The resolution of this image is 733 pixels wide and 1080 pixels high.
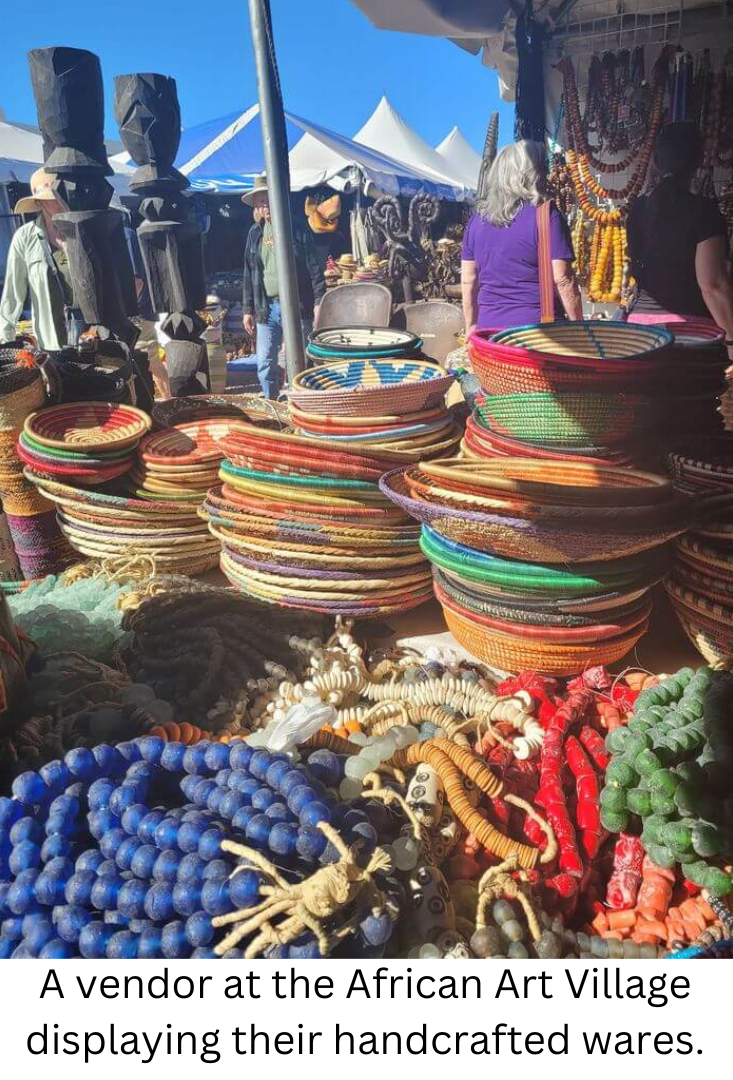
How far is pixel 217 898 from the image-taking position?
0.99m

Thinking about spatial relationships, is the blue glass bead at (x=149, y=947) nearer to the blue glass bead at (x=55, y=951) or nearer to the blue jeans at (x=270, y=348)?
the blue glass bead at (x=55, y=951)

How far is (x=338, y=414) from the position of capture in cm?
211

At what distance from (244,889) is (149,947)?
15 cm

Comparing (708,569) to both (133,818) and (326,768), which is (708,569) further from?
(133,818)

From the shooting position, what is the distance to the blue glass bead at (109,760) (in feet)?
4.05

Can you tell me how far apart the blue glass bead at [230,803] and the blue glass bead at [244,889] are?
0.47 ft

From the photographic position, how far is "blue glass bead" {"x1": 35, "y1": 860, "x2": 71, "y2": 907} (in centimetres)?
106

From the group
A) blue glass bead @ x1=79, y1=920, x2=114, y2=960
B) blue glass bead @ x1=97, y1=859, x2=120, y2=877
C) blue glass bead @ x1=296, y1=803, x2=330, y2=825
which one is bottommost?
blue glass bead @ x1=79, y1=920, x2=114, y2=960

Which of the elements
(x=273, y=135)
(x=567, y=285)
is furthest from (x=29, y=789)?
(x=273, y=135)

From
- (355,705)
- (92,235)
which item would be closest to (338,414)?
(355,705)

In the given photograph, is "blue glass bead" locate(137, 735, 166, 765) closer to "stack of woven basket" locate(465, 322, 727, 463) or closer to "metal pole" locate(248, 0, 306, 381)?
"stack of woven basket" locate(465, 322, 727, 463)

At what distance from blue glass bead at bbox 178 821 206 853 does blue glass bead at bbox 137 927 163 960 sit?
115 millimetres

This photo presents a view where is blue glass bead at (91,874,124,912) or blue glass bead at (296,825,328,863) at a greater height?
blue glass bead at (296,825,328,863)

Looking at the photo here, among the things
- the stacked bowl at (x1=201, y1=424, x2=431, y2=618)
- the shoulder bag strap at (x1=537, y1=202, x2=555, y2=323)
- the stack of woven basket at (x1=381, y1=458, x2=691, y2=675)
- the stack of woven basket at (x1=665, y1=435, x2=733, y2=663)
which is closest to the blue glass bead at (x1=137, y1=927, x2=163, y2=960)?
the stack of woven basket at (x1=381, y1=458, x2=691, y2=675)
